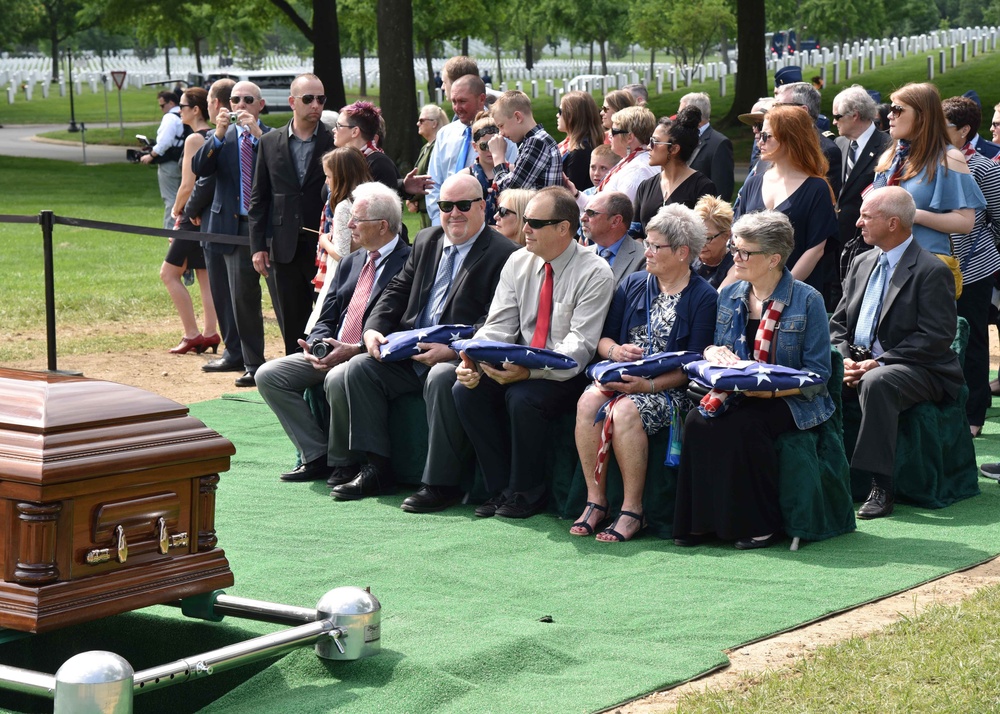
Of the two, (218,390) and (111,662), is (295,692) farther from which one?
(218,390)

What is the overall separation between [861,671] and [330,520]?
10.4 feet

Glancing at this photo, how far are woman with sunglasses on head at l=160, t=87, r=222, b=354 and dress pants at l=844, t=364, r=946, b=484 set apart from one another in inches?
246

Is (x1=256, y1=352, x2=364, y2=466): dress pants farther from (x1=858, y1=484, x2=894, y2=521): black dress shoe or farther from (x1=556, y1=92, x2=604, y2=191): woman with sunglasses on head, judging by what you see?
(x1=858, y1=484, x2=894, y2=521): black dress shoe

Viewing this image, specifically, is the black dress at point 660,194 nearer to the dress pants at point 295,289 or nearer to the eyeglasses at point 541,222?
the eyeglasses at point 541,222

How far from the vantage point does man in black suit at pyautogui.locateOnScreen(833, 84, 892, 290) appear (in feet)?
28.6

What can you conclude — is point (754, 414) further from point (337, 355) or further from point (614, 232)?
point (337, 355)

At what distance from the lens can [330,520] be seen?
22.3 ft

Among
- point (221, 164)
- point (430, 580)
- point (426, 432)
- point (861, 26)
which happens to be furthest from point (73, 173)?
point (861, 26)

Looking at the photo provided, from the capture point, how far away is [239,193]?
10.8 meters

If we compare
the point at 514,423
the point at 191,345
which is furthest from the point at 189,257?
the point at 514,423

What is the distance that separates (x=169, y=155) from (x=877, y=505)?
7863 mm

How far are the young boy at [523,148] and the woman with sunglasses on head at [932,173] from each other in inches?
82.0

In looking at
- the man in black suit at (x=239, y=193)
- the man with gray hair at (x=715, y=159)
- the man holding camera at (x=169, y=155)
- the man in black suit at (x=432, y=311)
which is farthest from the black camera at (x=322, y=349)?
the man holding camera at (x=169, y=155)

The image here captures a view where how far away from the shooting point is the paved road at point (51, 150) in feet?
110
